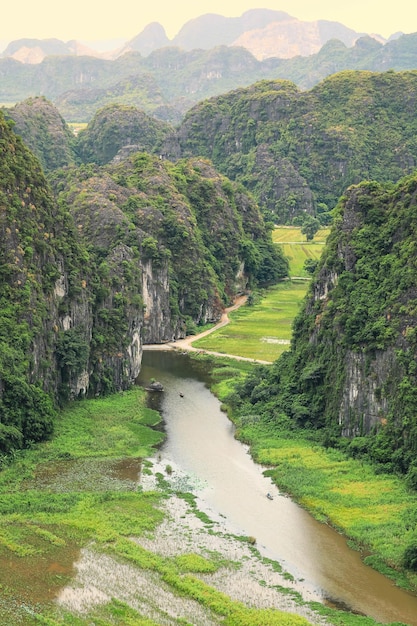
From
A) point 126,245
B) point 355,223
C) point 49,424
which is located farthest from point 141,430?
point 126,245

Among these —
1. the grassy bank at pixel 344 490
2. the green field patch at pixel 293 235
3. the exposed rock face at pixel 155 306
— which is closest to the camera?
the grassy bank at pixel 344 490

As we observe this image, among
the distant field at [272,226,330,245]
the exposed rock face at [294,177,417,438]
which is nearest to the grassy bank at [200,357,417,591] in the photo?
the exposed rock face at [294,177,417,438]

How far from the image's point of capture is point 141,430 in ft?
252

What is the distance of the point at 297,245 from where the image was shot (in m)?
176

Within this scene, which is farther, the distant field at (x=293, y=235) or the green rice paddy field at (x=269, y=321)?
the distant field at (x=293, y=235)

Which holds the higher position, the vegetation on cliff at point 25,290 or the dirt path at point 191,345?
the vegetation on cliff at point 25,290

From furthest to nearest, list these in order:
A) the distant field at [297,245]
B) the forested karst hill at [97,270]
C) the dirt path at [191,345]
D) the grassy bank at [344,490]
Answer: the distant field at [297,245]
the dirt path at [191,345]
the forested karst hill at [97,270]
the grassy bank at [344,490]

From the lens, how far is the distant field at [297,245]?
16650 centimetres

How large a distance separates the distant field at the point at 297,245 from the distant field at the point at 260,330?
56.8ft

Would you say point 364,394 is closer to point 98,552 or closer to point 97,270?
point 98,552

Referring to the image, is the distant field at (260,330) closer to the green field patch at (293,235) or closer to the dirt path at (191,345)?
the dirt path at (191,345)

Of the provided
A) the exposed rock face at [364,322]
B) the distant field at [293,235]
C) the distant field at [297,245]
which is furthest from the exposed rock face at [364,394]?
the distant field at [293,235]

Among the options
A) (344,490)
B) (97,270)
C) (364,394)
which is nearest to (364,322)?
(364,394)

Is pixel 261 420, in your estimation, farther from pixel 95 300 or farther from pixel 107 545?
pixel 107 545
